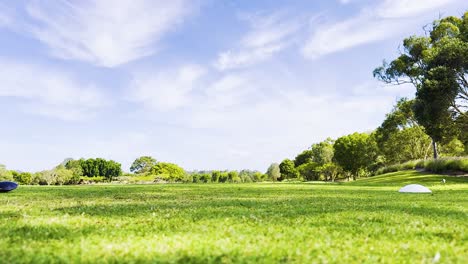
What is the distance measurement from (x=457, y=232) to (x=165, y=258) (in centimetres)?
464

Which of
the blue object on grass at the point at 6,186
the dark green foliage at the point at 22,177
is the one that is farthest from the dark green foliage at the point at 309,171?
the blue object on grass at the point at 6,186

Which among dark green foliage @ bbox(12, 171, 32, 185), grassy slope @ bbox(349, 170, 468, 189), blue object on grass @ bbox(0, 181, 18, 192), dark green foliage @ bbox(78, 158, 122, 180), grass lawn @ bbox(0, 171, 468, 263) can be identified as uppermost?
dark green foliage @ bbox(78, 158, 122, 180)

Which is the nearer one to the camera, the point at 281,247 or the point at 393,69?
the point at 281,247

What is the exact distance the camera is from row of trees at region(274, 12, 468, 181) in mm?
33469

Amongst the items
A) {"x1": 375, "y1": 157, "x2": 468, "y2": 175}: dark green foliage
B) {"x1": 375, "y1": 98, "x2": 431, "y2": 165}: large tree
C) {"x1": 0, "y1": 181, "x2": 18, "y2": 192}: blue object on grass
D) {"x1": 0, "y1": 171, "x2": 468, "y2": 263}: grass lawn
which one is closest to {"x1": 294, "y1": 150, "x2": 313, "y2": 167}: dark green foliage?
{"x1": 375, "y1": 98, "x2": 431, "y2": 165}: large tree

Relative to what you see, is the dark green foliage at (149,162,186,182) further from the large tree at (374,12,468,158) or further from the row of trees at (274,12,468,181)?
the large tree at (374,12,468,158)

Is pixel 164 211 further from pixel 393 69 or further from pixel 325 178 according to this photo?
pixel 325 178

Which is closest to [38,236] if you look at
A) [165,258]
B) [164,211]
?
[165,258]

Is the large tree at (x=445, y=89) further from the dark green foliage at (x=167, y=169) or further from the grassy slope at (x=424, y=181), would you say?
the dark green foliage at (x=167, y=169)

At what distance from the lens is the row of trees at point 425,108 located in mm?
33469

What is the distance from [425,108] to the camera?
3450cm

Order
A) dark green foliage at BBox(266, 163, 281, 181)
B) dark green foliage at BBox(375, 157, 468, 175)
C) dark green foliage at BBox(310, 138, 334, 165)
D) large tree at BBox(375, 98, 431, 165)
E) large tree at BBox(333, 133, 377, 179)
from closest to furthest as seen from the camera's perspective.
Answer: dark green foliage at BBox(375, 157, 468, 175) → large tree at BBox(375, 98, 431, 165) → large tree at BBox(333, 133, 377, 179) → dark green foliage at BBox(310, 138, 334, 165) → dark green foliage at BBox(266, 163, 281, 181)

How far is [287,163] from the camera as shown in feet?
349

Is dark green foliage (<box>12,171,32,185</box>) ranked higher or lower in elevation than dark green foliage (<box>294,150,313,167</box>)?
lower
